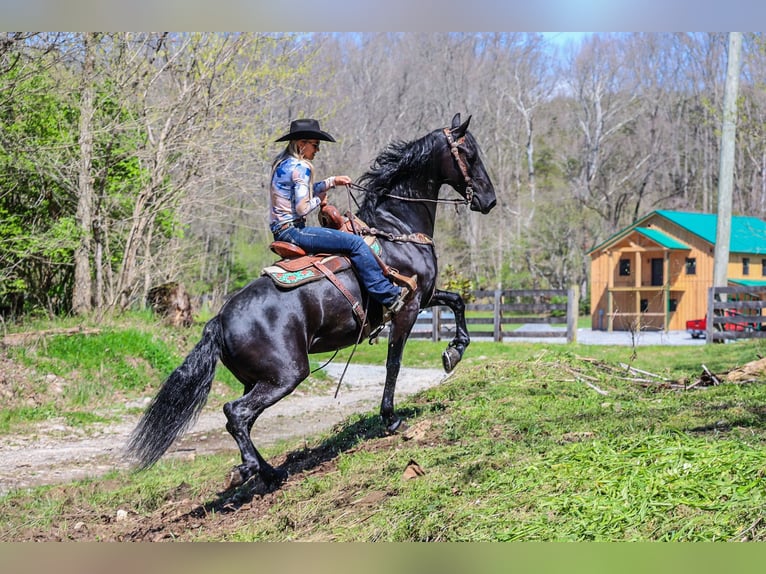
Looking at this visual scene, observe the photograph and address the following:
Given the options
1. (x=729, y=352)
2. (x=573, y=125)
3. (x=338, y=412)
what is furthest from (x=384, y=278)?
(x=573, y=125)

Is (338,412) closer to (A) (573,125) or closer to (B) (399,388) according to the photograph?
(B) (399,388)

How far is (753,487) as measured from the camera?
4.97m

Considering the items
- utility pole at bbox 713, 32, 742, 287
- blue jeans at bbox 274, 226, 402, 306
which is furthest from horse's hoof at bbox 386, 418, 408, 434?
utility pole at bbox 713, 32, 742, 287

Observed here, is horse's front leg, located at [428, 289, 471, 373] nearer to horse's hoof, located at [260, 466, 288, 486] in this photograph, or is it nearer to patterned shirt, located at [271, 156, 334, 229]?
patterned shirt, located at [271, 156, 334, 229]

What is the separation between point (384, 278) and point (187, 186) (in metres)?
10.9

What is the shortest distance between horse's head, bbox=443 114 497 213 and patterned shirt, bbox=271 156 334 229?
5.53 ft

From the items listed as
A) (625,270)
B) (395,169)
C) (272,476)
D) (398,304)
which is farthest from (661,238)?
(272,476)

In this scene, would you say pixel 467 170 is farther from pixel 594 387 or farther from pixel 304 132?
pixel 594 387

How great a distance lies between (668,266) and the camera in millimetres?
35625

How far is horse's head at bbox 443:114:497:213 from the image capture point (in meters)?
8.16

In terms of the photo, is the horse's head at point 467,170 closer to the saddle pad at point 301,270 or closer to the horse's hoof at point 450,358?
the horse's hoof at point 450,358

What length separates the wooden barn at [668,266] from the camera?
1378 inches

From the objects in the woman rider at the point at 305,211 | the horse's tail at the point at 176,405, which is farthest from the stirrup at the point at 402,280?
the horse's tail at the point at 176,405

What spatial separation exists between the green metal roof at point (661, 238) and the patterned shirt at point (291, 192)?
30646 mm
